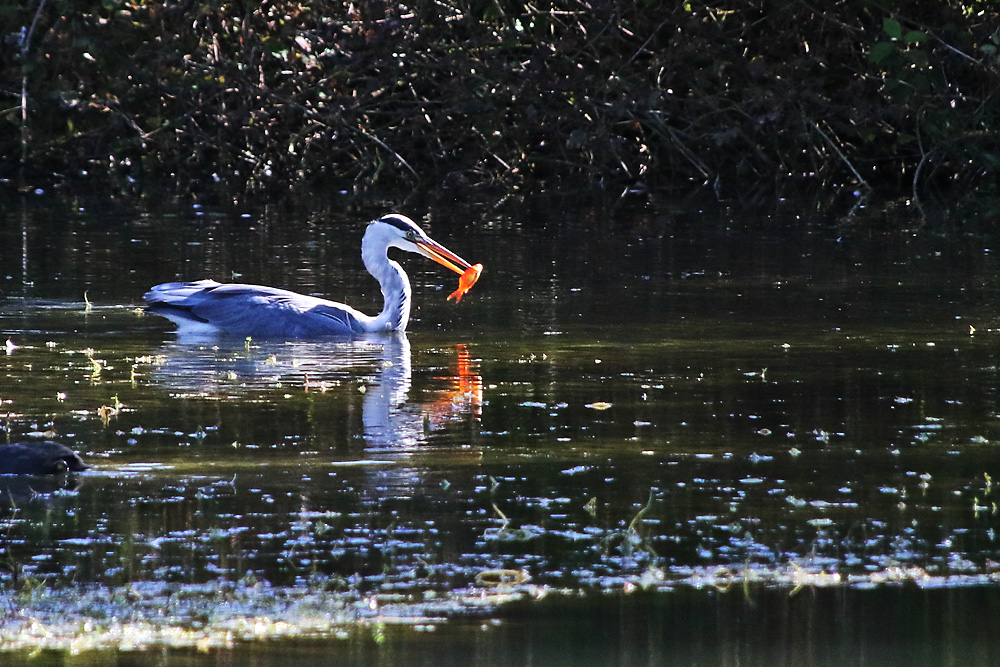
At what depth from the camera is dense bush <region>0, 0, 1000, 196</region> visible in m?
22.3

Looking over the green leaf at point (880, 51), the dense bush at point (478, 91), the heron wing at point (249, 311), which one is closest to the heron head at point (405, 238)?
the heron wing at point (249, 311)

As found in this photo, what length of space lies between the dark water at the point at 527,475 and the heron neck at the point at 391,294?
151 mm

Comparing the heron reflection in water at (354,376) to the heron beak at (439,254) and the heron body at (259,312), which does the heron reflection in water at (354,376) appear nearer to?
the heron body at (259,312)

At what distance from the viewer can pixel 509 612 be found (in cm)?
544

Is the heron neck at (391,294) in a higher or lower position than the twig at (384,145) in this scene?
lower

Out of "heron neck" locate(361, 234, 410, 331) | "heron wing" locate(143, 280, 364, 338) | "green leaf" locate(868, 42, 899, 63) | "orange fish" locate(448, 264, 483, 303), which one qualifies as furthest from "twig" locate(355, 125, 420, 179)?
"heron wing" locate(143, 280, 364, 338)

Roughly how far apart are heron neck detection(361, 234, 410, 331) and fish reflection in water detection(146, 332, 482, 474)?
101 mm

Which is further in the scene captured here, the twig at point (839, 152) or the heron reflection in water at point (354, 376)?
the twig at point (839, 152)

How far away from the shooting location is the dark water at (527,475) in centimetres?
534

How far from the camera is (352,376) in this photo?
9859 mm

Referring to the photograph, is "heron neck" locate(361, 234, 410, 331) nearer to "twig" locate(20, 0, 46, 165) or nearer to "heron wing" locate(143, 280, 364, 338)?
"heron wing" locate(143, 280, 364, 338)

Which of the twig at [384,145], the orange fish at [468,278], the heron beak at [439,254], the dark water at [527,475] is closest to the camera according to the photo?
the dark water at [527,475]

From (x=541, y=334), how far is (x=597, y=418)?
111 inches

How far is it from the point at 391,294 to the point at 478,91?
36.3 feet
